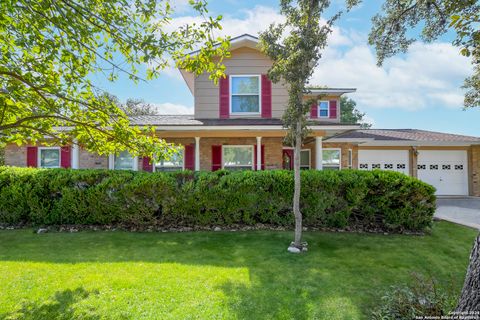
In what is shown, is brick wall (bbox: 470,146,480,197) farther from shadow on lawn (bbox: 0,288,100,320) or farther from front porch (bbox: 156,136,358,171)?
shadow on lawn (bbox: 0,288,100,320)

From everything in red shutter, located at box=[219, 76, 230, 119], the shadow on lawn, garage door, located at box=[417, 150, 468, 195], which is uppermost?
red shutter, located at box=[219, 76, 230, 119]

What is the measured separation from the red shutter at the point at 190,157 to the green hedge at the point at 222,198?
3860 mm

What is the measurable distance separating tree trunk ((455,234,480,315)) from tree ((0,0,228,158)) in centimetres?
367

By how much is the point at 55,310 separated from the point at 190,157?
7.94 m

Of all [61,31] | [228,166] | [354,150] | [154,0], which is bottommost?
[228,166]

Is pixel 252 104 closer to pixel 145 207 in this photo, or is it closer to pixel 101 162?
pixel 145 207

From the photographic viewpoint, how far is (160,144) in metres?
4.50

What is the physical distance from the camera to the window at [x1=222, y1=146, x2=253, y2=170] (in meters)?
11.0

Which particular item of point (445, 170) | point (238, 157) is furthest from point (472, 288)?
point (445, 170)

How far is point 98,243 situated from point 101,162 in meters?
6.01

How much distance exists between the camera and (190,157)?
1088 cm

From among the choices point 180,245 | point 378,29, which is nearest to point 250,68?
point 378,29

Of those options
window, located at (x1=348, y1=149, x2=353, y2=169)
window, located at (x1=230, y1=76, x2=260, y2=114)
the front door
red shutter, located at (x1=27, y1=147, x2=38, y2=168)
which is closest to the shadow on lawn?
window, located at (x1=230, y1=76, x2=260, y2=114)

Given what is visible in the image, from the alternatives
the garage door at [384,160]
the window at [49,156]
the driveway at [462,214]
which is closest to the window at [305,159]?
the garage door at [384,160]
